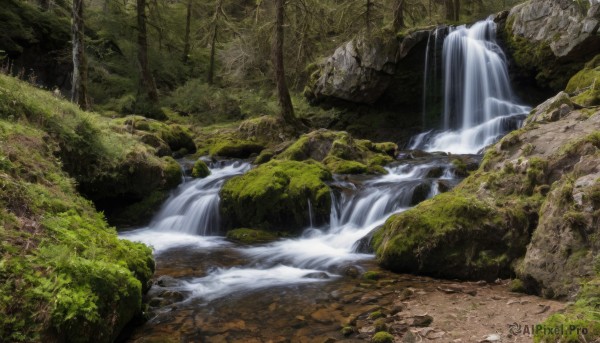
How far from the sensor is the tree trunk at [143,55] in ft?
67.9

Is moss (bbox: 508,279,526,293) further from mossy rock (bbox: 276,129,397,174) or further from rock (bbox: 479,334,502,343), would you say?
mossy rock (bbox: 276,129,397,174)

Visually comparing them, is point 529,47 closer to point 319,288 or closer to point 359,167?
point 359,167

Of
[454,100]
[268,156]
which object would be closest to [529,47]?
[454,100]

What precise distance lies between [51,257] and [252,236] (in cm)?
564

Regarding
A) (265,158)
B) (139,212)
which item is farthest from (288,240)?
(265,158)

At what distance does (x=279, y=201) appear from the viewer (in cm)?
952

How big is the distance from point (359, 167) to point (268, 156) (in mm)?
3568

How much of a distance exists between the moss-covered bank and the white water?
1.58 meters

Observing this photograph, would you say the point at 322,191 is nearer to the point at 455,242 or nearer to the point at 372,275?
the point at 372,275

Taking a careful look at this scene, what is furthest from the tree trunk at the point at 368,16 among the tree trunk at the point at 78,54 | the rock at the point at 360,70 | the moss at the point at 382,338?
the moss at the point at 382,338

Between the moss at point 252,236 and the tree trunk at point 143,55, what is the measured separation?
14251 millimetres

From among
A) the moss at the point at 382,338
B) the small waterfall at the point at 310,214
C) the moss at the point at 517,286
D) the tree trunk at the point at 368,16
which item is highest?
the tree trunk at the point at 368,16

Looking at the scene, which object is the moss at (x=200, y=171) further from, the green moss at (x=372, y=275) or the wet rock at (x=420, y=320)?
the wet rock at (x=420, y=320)

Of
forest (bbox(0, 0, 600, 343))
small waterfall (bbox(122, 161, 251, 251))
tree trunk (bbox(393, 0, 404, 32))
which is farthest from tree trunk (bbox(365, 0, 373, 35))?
small waterfall (bbox(122, 161, 251, 251))
